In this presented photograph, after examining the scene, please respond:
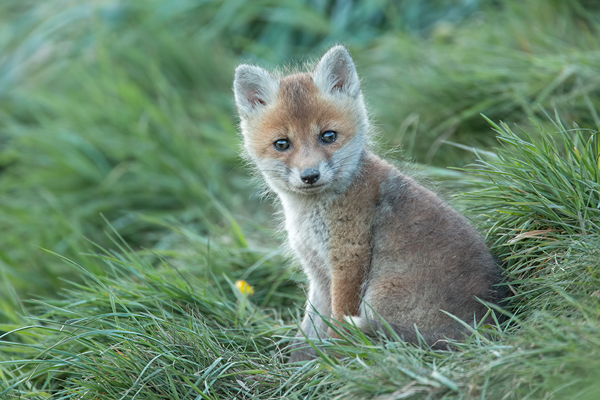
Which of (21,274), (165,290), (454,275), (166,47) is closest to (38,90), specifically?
(166,47)

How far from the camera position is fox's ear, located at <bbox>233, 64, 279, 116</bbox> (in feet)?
13.0

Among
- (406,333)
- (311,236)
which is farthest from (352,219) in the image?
(406,333)

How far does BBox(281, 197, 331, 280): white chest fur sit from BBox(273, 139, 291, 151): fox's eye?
37cm

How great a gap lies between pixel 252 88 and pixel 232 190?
9.60 feet

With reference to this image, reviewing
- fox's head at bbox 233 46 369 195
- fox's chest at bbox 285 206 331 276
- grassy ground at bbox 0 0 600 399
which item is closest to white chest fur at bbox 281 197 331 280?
fox's chest at bbox 285 206 331 276

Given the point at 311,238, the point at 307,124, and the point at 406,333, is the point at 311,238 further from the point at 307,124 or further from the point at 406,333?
the point at 406,333

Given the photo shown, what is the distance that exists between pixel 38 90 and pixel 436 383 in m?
7.27

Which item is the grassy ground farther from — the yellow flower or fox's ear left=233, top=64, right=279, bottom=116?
fox's ear left=233, top=64, right=279, bottom=116

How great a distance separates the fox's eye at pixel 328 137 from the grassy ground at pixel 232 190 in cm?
93

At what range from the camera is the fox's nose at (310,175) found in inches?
141

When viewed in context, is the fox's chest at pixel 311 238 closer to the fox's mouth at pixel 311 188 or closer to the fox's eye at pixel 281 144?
the fox's mouth at pixel 311 188

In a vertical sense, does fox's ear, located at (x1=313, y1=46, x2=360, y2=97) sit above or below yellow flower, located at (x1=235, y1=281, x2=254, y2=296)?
above

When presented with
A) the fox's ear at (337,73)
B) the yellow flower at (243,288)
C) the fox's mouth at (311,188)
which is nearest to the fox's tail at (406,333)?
A: the fox's mouth at (311,188)

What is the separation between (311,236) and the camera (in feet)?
12.2
